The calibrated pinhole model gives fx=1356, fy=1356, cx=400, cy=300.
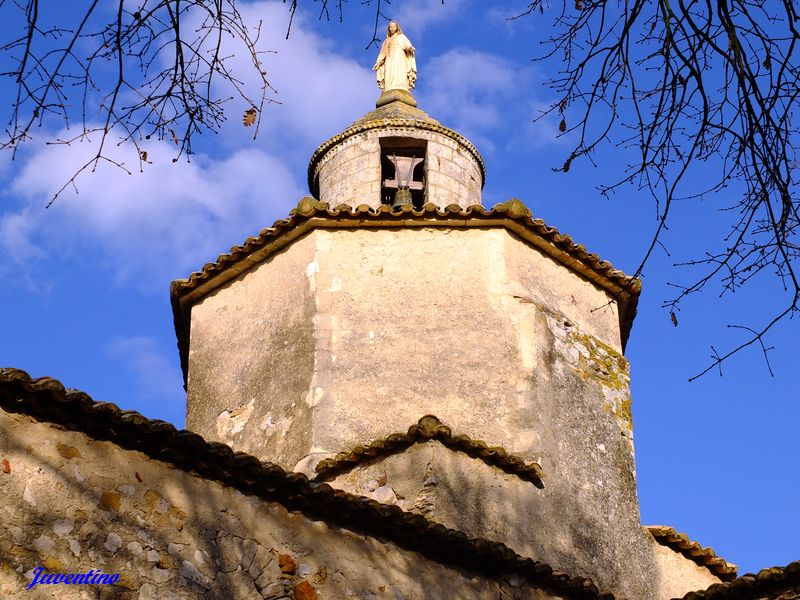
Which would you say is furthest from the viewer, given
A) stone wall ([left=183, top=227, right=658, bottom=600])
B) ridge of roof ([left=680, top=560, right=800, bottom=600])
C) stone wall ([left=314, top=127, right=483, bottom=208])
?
stone wall ([left=314, top=127, right=483, bottom=208])

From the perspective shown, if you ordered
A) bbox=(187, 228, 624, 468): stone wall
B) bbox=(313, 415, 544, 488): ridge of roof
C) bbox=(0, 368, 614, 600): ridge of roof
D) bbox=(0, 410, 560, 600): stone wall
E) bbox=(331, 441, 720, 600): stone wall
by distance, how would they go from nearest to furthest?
bbox=(0, 410, 560, 600): stone wall → bbox=(0, 368, 614, 600): ridge of roof → bbox=(331, 441, 720, 600): stone wall → bbox=(313, 415, 544, 488): ridge of roof → bbox=(187, 228, 624, 468): stone wall

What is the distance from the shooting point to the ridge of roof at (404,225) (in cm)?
1123

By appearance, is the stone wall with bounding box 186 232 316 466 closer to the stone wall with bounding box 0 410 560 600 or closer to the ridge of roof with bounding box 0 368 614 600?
the ridge of roof with bounding box 0 368 614 600

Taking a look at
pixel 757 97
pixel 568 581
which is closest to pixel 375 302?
pixel 568 581

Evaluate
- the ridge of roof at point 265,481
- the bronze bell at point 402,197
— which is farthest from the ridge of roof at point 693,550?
the bronze bell at point 402,197

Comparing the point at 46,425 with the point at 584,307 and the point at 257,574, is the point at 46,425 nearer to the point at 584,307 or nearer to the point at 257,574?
the point at 257,574

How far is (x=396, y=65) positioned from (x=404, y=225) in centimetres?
328

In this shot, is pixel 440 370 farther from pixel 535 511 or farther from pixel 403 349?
pixel 535 511

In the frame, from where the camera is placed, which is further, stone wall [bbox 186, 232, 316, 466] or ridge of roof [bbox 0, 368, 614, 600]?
stone wall [bbox 186, 232, 316, 466]

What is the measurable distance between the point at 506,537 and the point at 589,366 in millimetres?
2169

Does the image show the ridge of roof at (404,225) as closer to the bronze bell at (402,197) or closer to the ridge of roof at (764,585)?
the bronze bell at (402,197)

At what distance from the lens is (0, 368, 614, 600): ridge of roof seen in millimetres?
7066

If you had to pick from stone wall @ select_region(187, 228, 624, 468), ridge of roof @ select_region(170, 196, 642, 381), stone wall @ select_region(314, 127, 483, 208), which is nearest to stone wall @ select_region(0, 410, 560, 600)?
stone wall @ select_region(187, 228, 624, 468)
